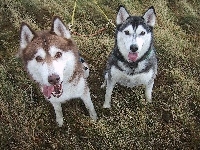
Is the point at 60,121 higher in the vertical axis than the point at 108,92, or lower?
lower

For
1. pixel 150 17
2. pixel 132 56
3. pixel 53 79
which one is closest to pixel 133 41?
pixel 132 56

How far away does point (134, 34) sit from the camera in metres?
4.00

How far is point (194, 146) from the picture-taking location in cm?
422

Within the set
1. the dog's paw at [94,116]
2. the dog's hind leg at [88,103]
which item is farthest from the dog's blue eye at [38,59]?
the dog's paw at [94,116]

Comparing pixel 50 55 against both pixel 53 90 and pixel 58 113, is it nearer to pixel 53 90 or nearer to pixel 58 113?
pixel 53 90

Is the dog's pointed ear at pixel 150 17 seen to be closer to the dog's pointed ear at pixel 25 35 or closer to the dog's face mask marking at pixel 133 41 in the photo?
the dog's face mask marking at pixel 133 41

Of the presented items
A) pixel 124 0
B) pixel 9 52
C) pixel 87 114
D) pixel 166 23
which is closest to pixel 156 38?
pixel 166 23

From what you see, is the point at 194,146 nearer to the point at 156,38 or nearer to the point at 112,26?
the point at 156,38

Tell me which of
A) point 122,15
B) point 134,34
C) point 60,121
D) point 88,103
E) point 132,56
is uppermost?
point 122,15

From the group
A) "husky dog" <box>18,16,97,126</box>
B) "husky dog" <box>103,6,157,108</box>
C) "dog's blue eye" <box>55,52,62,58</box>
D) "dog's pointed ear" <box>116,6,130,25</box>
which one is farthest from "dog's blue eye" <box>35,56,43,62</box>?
"dog's pointed ear" <box>116,6,130,25</box>

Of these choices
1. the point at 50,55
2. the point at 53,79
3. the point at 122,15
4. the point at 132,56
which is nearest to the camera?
the point at 53,79

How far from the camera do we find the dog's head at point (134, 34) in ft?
13.1

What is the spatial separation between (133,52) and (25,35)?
1169mm

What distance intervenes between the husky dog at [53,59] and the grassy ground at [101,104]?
→ 0.59 m
